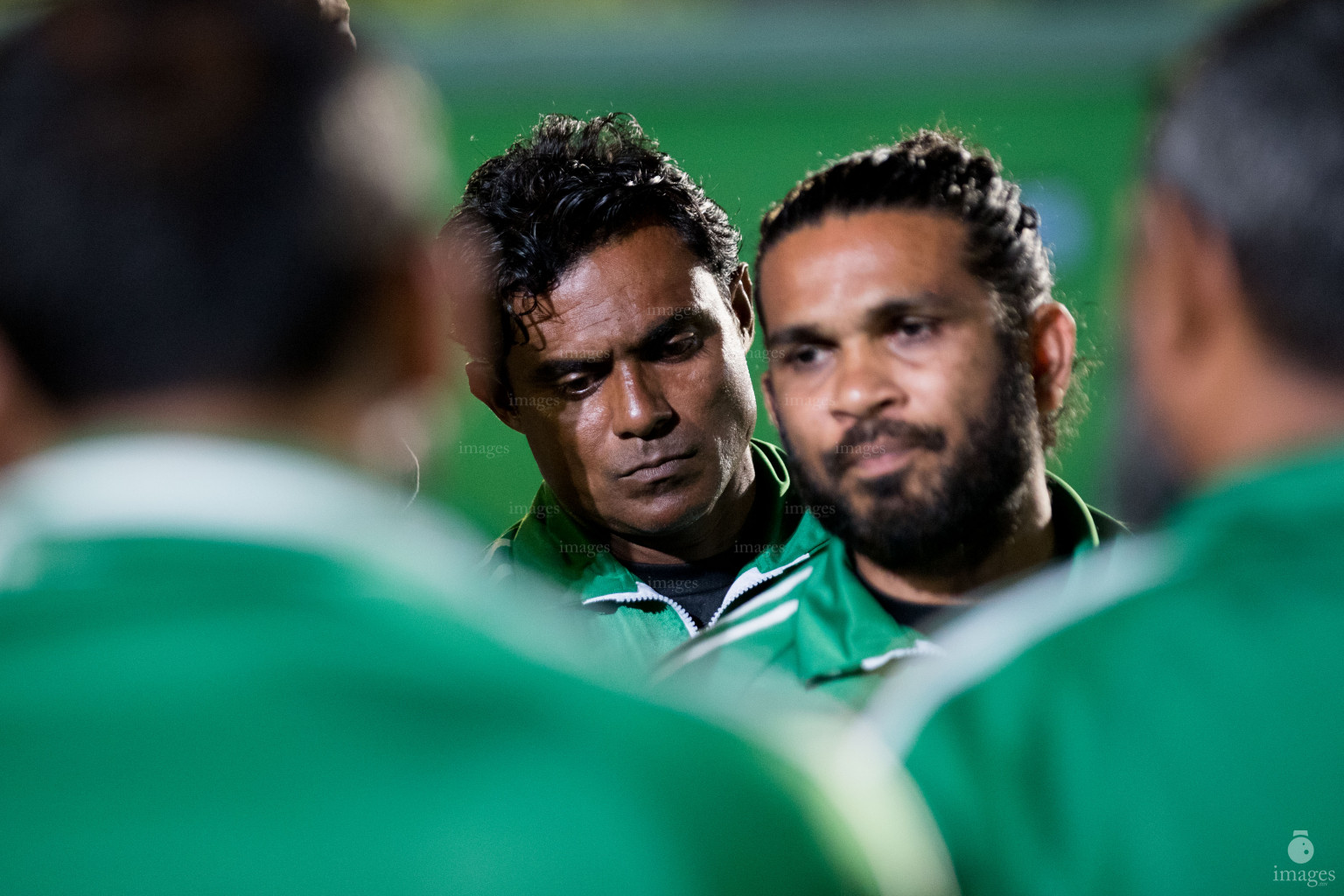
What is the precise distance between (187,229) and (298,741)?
20 cm

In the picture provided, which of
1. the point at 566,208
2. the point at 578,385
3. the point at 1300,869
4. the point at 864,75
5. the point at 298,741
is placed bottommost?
the point at 1300,869

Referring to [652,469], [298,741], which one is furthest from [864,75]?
[298,741]

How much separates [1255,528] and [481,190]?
102cm

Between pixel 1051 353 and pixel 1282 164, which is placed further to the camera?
pixel 1051 353

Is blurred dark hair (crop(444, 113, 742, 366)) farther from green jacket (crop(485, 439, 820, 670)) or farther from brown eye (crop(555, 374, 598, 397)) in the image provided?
green jacket (crop(485, 439, 820, 670))

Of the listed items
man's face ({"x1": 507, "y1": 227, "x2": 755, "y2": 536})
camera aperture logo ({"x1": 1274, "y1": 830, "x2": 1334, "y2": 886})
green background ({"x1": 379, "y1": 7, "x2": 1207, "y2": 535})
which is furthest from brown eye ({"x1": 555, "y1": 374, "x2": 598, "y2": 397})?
green background ({"x1": 379, "y1": 7, "x2": 1207, "y2": 535})

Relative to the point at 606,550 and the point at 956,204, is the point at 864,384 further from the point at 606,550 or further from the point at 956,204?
the point at 606,550

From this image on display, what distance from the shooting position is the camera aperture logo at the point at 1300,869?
0.59 m

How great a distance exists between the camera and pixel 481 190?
1.43m

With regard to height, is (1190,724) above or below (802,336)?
below

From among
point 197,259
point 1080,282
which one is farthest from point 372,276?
point 1080,282

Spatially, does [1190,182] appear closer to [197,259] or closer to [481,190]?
[197,259]

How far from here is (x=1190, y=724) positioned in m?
0.59

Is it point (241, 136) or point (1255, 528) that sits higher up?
point (241, 136)
